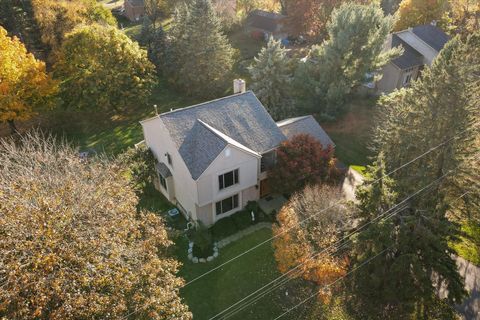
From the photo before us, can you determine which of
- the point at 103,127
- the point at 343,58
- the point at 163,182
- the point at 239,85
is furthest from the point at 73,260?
the point at 343,58

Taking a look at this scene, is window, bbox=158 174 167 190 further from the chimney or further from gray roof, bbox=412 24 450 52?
gray roof, bbox=412 24 450 52

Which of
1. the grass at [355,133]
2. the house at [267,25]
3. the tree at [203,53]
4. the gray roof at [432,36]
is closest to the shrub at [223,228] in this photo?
the grass at [355,133]

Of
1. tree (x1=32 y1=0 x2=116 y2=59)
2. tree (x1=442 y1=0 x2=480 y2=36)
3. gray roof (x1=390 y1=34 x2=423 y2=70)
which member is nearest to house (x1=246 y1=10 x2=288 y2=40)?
gray roof (x1=390 y1=34 x2=423 y2=70)

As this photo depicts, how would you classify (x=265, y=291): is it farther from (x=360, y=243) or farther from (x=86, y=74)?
(x=86, y=74)

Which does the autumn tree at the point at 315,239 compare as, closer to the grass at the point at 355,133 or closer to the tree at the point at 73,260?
the tree at the point at 73,260

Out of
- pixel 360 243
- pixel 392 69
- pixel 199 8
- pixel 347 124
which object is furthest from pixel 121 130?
pixel 392 69

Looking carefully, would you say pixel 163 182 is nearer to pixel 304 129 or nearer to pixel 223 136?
pixel 223 136
